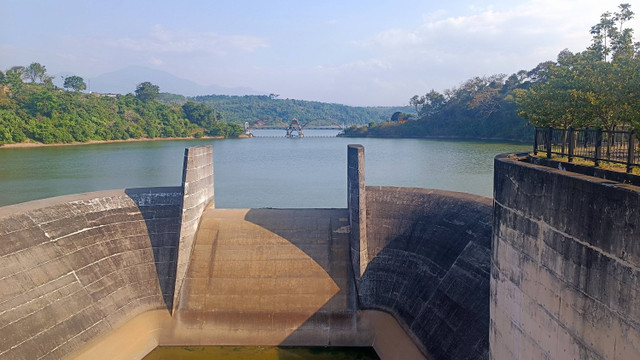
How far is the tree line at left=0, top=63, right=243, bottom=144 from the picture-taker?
43875 millimetres

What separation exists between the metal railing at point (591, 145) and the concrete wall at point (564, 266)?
0.66m

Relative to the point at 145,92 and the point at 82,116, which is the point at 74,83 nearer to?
the point at 145,92

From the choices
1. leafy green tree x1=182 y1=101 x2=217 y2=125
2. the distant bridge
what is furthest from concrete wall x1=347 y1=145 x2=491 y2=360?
the distant bridge

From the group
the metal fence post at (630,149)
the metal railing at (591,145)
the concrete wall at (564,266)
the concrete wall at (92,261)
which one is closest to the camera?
the concrete wall at (564,266)

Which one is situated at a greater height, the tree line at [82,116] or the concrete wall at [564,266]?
the tree line at [82,116]

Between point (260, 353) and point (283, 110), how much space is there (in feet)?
383

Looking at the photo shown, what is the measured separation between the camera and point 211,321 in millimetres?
10195

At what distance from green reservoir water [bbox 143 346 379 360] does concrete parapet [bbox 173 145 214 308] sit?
3.54ft

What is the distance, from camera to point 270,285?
10555 mm

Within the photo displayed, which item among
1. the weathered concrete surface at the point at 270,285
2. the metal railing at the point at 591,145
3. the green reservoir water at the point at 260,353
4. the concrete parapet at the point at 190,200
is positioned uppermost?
the metal railing at the point at 591,145

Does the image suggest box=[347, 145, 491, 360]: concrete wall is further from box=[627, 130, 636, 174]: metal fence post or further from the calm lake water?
the calm lake water

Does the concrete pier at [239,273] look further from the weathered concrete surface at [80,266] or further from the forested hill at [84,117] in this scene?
the forested hill at [84,117]

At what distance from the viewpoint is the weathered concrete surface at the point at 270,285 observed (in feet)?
33.0

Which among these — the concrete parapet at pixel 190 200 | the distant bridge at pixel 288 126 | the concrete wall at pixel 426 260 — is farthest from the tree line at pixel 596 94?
the distant bridge at pixel 288 126
